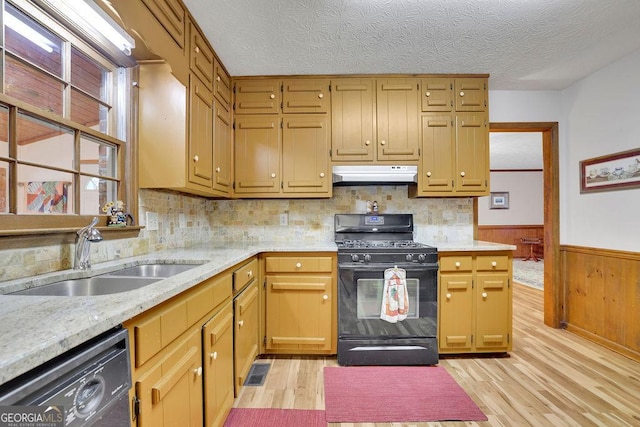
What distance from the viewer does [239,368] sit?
1802 millimetres

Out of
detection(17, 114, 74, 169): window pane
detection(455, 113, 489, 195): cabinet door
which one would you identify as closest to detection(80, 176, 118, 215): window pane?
detection(17, 114, 74, 169): window pane

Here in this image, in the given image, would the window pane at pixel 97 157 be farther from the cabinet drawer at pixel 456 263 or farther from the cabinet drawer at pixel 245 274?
the cabinet drawer at pixel 456 263

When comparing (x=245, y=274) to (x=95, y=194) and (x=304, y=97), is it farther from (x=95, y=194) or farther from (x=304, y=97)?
(x=304, y=97)

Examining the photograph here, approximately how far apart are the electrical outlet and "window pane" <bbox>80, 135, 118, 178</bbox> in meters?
0.33

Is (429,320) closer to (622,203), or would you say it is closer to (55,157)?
(622,203)

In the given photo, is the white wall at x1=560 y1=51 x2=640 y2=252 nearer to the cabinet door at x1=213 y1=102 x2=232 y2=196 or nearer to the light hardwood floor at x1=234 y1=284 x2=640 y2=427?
the light hardwood floor at x1=234 y1=284 x2=640 y2=427

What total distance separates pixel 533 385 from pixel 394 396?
998mm

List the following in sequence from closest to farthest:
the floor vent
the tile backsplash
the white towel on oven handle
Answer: the floor vent
the white towel on oven handle
the tile backsplash

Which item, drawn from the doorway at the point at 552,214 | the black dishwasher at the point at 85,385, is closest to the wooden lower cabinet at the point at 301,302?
the black dishwasher at the point at 85,385

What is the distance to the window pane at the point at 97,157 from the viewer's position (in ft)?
5.13

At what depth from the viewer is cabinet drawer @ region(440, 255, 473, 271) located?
2.27 metres

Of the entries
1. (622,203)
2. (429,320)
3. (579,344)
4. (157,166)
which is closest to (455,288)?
(429,320)

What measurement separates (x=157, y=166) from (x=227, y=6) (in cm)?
106

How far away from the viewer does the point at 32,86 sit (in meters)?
1.28
